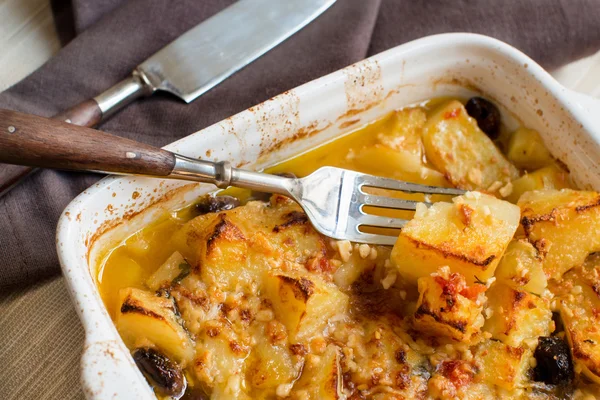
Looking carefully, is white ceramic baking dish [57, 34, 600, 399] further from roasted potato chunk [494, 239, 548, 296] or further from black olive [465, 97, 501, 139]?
roasted potato chunk [494, 239, 548, 296]

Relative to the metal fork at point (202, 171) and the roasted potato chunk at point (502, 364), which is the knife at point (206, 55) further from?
the roasted potato chunk at point (502, 364)

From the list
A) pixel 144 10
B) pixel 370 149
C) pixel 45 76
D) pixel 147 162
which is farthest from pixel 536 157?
pixel 45 76

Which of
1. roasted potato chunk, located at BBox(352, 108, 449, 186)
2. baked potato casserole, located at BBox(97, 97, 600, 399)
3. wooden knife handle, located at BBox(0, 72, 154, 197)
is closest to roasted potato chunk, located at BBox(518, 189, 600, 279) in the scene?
baked potato casserole, located at BBox(97, 97, 600, 399)

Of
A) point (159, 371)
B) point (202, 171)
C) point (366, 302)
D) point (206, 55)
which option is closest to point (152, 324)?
point (159, 371)

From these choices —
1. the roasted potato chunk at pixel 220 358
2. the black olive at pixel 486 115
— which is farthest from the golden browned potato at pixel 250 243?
the black olive at pixel 486 115

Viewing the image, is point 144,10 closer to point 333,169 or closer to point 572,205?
point 333,169

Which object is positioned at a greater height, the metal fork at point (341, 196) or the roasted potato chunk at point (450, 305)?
the metal fork at point (341, 196)

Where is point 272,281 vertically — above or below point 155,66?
below
